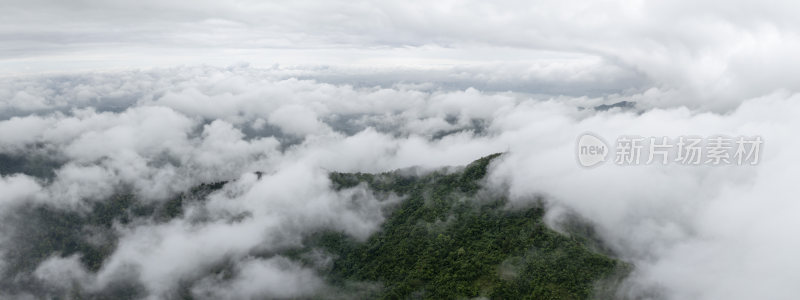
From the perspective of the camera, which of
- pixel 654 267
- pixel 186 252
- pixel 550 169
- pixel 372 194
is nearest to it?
pixel 654 267

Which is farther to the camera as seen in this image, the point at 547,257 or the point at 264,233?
the point at 264,233

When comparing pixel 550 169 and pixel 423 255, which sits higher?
pixel 550 169

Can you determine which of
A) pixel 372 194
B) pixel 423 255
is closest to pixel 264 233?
pixel 372 194

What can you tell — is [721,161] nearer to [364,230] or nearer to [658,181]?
[658,181]

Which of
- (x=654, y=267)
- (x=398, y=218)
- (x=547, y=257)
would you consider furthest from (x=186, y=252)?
(x=654, y=267)

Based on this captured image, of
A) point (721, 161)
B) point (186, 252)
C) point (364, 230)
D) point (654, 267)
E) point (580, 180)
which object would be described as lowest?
point (186, 252)

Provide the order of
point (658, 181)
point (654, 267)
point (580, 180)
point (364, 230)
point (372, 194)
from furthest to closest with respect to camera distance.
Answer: point (372, 194) < point (364, 230) < point (580, 180) < point (658, 181) < point (654, 267)

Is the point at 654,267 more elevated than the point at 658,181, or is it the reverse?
the point at 658,181

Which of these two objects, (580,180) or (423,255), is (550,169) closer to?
(580,180)

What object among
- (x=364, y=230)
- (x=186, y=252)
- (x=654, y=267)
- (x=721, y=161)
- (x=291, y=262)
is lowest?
(x=186, y=252)
